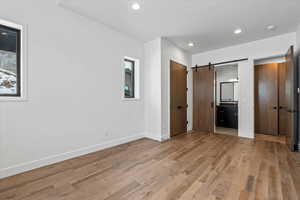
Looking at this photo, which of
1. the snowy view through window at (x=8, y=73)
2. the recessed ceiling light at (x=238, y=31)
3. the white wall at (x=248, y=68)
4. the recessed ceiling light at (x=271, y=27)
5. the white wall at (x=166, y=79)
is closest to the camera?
the snowy view through window at (x=8, y=73)

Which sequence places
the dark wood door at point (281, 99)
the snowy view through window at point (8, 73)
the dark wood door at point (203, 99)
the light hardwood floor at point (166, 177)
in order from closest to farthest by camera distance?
the light hardwood floor at point (166, 177) < the snowy view through window at point (8, 73) < the dark wood door at point (281, 99) < the dark wood door at point (203, 99)

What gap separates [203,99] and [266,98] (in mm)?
1879

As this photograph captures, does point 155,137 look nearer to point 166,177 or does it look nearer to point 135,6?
point 166,177

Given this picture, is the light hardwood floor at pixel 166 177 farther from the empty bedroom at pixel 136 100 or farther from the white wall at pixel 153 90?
the white wall at pixel 153 90

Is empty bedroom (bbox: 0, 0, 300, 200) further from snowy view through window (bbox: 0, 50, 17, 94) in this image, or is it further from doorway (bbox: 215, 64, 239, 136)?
doorway (bbox: 215, 64, 239, 136)

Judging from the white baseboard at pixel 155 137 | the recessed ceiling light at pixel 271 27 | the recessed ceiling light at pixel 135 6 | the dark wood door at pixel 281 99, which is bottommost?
the white baseboard at pixel 155 137

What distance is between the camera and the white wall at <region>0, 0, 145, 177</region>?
2.13 meters

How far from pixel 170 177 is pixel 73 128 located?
202 centimetres

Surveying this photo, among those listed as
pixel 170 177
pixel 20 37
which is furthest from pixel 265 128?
pixel 20 37

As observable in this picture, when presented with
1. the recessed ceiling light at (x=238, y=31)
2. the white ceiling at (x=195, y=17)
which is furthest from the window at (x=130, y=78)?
the recessed ceiling light at (x=238, y=31)

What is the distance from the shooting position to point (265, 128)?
14.8 feet

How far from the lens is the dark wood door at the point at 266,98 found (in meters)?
4.31

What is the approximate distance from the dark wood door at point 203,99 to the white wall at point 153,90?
1936mm

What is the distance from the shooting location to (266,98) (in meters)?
4.43
